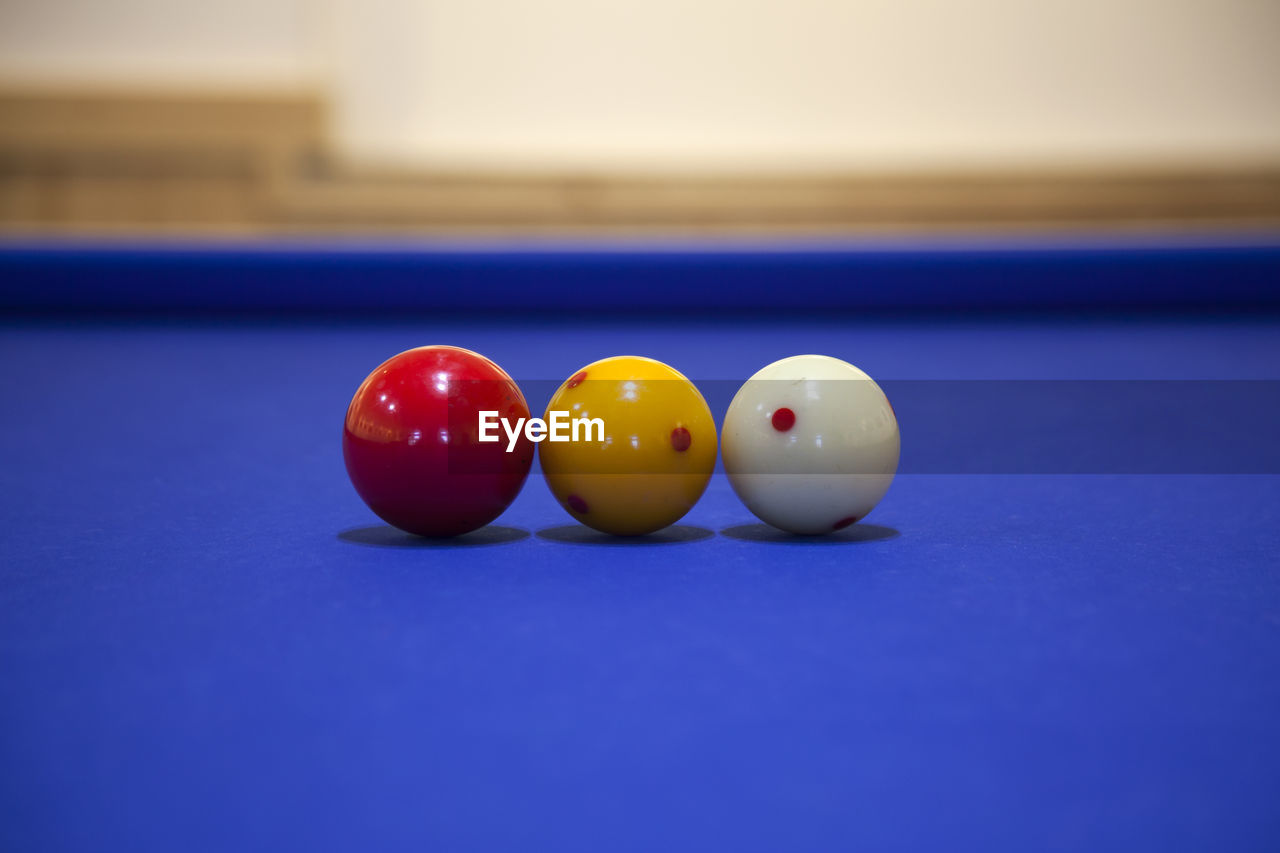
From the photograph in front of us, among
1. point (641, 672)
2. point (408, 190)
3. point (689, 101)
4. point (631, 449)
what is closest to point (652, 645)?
point (641, 672)

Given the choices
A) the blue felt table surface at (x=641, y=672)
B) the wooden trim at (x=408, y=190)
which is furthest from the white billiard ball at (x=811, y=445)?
the wooden trim at (x=408, y=190)

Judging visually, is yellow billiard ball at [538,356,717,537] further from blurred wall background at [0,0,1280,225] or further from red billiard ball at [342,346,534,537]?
blurred wall background at [0,0,1280,225]

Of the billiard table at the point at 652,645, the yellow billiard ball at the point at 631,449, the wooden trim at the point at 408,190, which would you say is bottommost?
the billiard table at the point at 652,645

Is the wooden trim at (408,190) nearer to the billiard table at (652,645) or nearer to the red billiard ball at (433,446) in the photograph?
the billiard table at (652,645)

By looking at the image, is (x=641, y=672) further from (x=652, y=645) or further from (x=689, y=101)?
(x=689, y=101)

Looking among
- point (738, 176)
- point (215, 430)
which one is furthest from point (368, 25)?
point (215, 430)

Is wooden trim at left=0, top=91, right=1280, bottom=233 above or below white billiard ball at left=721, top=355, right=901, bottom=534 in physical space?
above

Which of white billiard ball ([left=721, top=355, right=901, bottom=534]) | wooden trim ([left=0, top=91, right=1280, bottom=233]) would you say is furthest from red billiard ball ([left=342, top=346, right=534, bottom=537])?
wooden trim ([left=0, top=91, right=1280, bottom=233])
